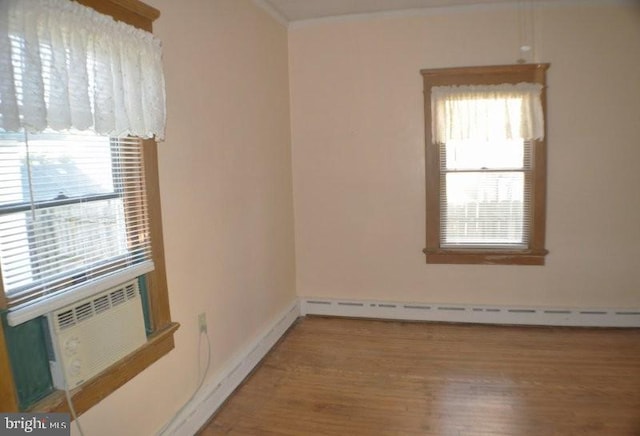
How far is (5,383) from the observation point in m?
1.34

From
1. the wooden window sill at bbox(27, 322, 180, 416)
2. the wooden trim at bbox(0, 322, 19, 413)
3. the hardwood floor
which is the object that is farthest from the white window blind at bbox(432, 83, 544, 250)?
the wooden trim at bbox(0, 322, 19, 413)

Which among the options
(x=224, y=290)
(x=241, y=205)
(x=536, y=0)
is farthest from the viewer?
(x=536, y=0)

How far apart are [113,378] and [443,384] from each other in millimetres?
2006

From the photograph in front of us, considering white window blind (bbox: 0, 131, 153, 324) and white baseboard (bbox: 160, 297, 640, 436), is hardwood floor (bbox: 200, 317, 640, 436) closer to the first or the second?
white baseboard (bbox: 160, 297, 640, 436)

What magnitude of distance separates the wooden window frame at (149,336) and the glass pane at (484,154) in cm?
257

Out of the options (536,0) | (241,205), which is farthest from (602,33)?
(241,205)

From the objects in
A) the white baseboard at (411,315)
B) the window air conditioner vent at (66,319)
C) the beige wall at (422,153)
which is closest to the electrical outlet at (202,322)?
the white baseboard at (411,315)

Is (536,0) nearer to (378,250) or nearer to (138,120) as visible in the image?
(378,250)

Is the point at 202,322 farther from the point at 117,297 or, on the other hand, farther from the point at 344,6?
the point at 344,6

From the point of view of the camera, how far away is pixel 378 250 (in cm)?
390

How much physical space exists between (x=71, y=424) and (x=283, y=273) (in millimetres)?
2272

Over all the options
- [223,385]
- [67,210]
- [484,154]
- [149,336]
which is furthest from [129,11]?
[484,154]

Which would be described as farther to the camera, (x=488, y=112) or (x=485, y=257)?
(x=485, y=257)

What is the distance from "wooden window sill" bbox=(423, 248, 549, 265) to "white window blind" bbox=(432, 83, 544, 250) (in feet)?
0.22
